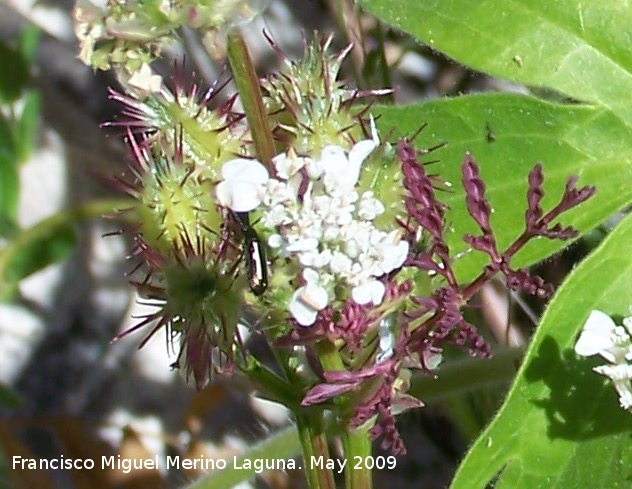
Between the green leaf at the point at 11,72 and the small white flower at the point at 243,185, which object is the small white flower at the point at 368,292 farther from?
the green leaf at the point at 11,72

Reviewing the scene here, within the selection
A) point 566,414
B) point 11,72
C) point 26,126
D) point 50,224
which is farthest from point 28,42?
point 566,414

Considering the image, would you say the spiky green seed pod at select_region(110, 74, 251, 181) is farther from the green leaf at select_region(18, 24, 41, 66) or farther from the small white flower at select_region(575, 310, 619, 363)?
the green leaf at select_region(18, 24, 41, 66)

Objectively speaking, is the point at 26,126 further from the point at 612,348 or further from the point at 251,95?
the point at 612,348

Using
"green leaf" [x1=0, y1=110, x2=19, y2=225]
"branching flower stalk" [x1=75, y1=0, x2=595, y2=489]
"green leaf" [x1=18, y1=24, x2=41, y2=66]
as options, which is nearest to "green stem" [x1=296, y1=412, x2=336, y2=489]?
"branching flower stalk" [x1=75, y1=0, x2=595, y2=489]

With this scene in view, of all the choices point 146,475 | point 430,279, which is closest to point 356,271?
point 430,279

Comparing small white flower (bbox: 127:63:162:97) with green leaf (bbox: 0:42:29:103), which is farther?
green leaf (bbox: 0:42:29:103)

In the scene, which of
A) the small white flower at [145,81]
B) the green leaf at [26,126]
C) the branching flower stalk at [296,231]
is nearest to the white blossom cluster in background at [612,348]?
the branching flower stalk at [296,231]
